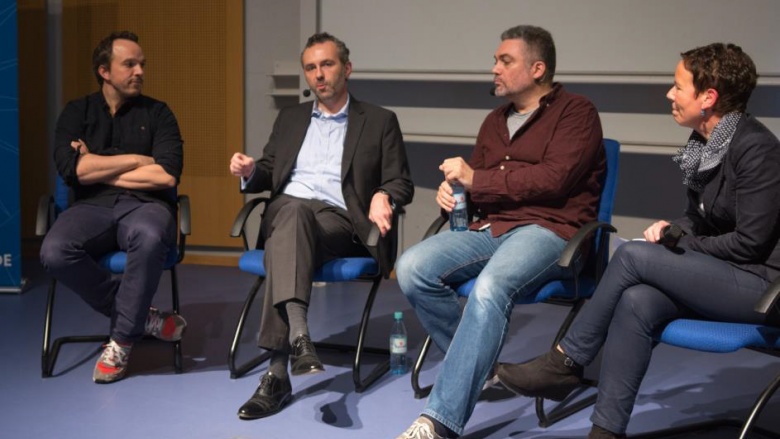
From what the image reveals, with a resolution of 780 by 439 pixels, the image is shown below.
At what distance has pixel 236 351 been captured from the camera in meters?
3.95

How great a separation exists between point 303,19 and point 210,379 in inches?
107

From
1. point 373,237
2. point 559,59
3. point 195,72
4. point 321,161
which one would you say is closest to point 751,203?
point 373,237

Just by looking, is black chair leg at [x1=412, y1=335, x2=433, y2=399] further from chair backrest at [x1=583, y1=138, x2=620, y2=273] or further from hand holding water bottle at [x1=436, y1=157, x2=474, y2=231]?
chair backrest at [x1=583, y1=138, x2=620, y2=273]

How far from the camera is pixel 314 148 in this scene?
4113 mm

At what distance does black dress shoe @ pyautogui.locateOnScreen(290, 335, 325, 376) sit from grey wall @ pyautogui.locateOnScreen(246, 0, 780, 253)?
8.23ft

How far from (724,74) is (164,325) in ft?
7.80

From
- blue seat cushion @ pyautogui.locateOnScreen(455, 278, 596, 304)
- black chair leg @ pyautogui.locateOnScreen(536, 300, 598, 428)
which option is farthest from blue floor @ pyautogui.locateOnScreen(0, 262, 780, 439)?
blue seat cushion @ pyautogui.locateOnScreen(455, 278, 596, 304)

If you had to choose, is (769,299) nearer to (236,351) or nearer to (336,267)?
(336,267)

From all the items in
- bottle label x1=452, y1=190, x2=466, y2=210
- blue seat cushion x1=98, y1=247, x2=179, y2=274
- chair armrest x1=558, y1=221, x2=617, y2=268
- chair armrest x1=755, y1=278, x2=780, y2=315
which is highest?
bottle label x1=452, y1=190, x2=466, y2=210

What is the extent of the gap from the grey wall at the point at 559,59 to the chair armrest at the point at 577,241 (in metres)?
1.96

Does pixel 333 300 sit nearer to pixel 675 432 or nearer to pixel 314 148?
pixel 314 148

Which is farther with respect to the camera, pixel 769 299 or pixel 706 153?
pixel 706 153

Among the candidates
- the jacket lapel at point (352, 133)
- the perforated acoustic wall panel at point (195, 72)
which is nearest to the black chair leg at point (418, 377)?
the jacket lapel at point (352, 133)

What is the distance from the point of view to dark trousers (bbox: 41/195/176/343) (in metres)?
3.75
